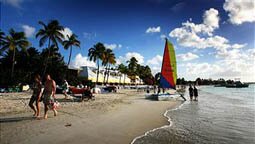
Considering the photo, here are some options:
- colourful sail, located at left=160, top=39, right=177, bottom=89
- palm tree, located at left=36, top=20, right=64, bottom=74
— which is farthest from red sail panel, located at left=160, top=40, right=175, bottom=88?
palm tree, located at left=36, top=20, right=64, bottom=74

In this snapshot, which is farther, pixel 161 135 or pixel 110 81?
pixel 110 81

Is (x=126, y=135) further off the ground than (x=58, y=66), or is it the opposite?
(x=58, y=66)

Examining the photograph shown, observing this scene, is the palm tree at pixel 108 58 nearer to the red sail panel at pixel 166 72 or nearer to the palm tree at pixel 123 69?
the palm tree at pixel 123 69

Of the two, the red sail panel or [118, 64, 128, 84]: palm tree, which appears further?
[118, 64, 128, 84]: palm tree

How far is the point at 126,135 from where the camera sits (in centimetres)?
652

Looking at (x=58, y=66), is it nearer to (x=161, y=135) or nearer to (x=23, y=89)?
(x=23, y=89)

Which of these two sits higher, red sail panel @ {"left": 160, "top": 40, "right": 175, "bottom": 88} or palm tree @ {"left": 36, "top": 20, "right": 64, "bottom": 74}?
palm tree @ {"left": 36, "top": 20, "right": 64, "bottom": 74}

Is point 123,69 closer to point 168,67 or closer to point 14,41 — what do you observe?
point 14,41

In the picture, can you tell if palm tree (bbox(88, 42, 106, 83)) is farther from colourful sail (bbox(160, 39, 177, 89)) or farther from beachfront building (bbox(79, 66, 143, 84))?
colourful sail (bbox(160, 39, 177, 89))

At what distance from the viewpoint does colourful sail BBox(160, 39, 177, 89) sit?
72.0ft

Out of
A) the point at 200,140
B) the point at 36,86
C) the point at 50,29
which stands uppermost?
the point at 50,29

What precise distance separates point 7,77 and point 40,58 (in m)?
12.0

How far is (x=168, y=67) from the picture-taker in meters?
22.2

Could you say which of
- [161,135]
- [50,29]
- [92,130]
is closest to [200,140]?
[161,135]
